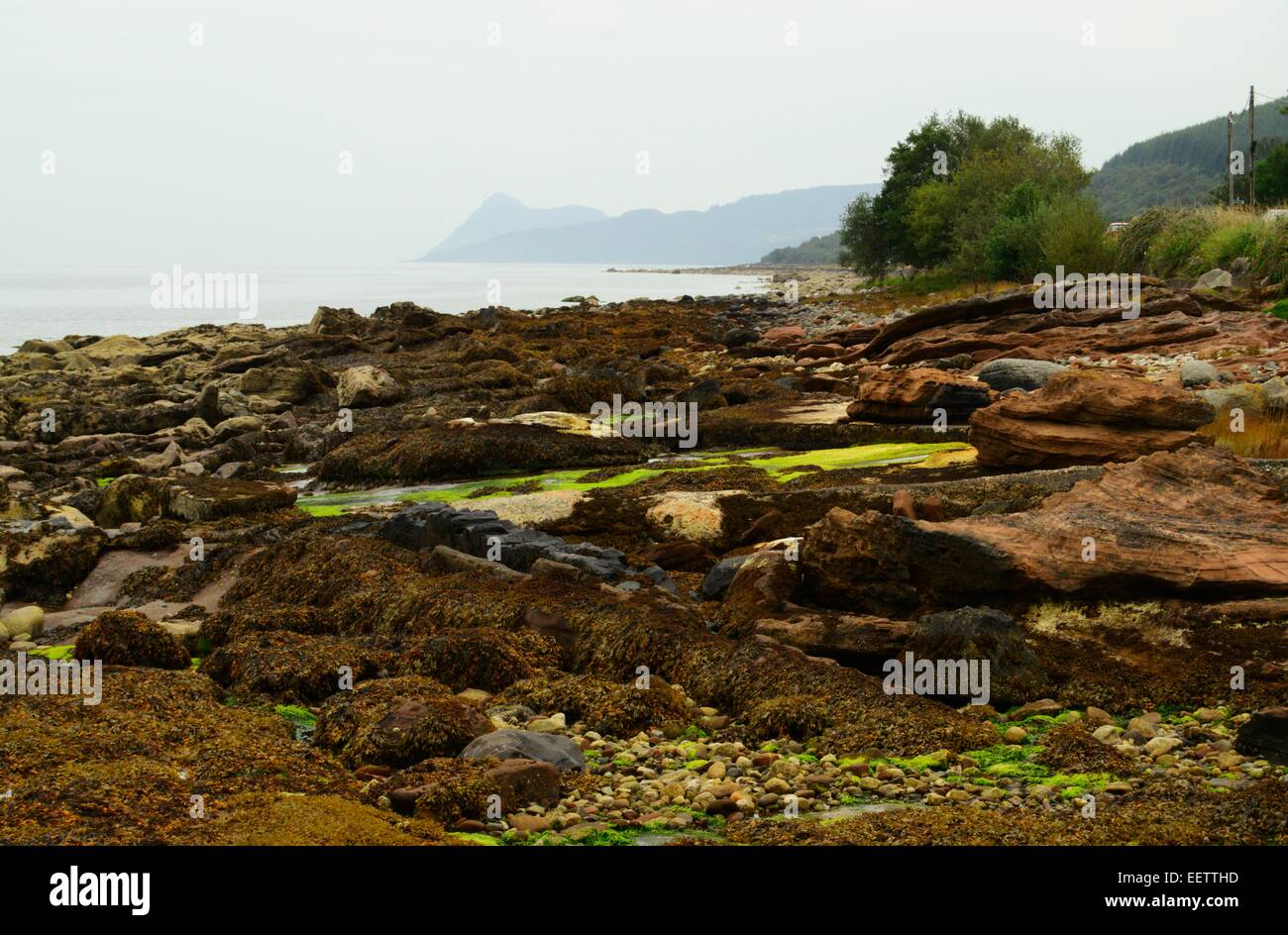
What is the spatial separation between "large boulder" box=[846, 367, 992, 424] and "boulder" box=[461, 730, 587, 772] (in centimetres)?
1400

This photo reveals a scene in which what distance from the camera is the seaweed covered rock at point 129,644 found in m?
10.1

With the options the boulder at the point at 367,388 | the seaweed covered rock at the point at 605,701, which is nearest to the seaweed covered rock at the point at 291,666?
the seaweed covered rock at the point at 605,701

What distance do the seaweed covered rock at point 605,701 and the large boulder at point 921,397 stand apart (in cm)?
1228

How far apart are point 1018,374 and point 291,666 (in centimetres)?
1765

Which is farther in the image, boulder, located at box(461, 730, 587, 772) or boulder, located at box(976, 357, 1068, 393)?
boulder, located at box(976, 357, 1068, 393)

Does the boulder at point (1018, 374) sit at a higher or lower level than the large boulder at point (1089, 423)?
higher

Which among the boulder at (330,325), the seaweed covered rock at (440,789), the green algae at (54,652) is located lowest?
the green algae at (54,652)

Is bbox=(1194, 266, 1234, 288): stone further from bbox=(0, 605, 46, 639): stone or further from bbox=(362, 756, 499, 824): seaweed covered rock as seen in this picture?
bbox=(362, 756, 499, 824): seaweed covered rock

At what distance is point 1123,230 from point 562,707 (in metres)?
45.4

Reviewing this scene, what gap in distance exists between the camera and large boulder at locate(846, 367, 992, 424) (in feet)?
66.7

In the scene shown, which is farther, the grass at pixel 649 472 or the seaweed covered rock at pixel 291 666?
the grass at pixel 649 472

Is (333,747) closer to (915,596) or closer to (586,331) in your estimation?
(915,596)

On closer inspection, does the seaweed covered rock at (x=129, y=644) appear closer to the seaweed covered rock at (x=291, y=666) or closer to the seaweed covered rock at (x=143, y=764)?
the seaweed covered rock at (x=291, y=666)

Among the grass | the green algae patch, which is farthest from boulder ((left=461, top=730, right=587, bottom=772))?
the grass
